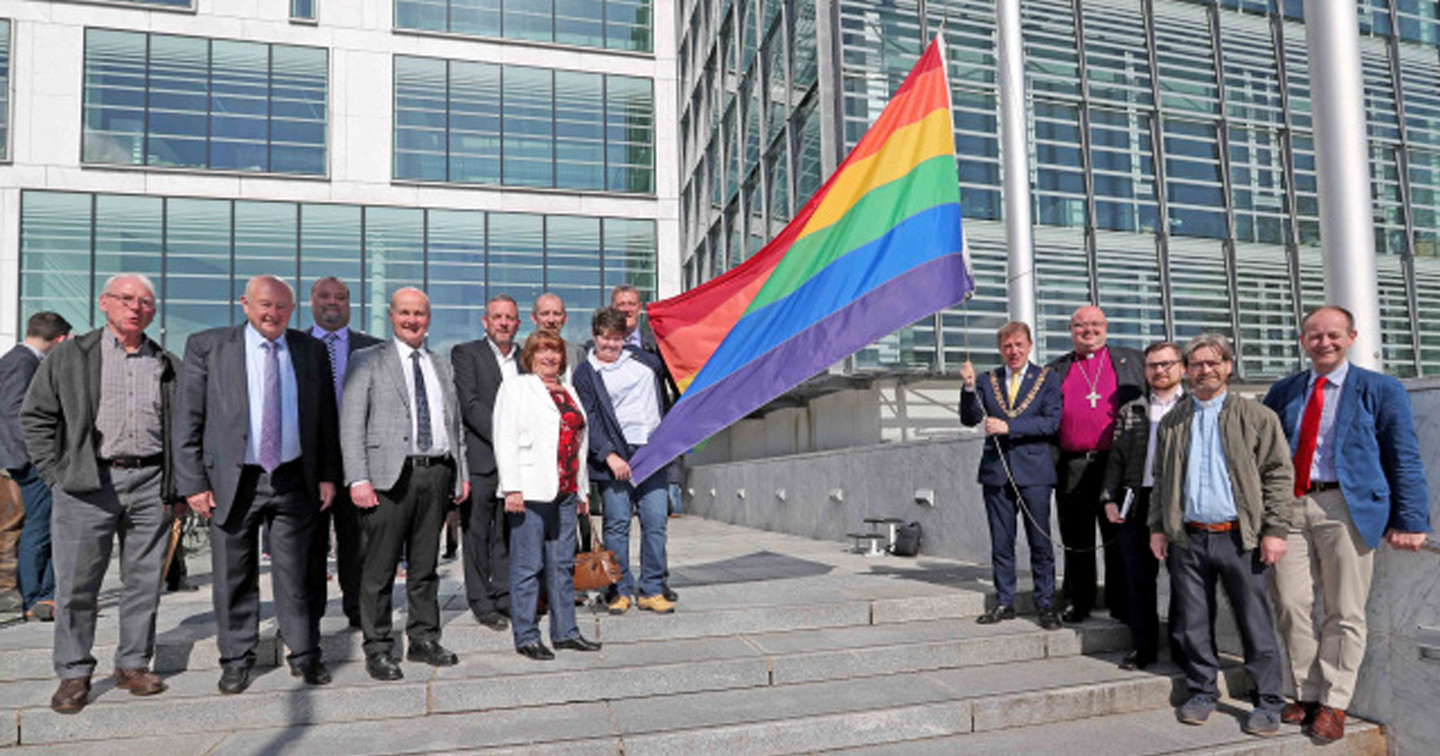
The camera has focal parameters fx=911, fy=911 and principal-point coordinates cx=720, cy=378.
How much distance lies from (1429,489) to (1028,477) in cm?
210

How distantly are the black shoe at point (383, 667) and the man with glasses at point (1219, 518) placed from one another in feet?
14.0

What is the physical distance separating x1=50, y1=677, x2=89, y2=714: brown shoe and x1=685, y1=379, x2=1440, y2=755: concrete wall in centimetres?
659

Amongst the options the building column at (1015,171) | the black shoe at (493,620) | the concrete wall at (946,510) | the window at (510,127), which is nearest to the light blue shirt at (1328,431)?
the concrete wall at (946,510)

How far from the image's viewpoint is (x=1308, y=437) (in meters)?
4.84

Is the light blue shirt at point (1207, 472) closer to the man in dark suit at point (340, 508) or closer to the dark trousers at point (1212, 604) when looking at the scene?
the dark trousers at point (1212, 604)

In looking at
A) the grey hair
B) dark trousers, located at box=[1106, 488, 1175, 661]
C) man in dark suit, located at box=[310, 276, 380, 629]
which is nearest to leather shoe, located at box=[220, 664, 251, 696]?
man in dark suit, located at box=[310, 276, 380, 629]

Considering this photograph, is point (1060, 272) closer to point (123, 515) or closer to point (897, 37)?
point (897, 37)

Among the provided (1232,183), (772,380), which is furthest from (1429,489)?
(1232,183)

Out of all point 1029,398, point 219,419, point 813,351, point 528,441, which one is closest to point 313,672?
point 219,419

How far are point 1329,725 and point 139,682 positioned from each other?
615 centimetres

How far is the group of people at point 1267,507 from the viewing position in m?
4.63

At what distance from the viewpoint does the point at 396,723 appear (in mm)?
4664

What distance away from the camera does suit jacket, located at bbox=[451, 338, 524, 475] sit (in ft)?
19.2

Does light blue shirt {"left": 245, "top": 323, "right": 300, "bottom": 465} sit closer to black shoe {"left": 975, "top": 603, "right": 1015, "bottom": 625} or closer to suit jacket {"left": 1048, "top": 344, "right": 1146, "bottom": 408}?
black shoe {"left": 975, "top": 603, "right": 1015, "bottom": 625}
